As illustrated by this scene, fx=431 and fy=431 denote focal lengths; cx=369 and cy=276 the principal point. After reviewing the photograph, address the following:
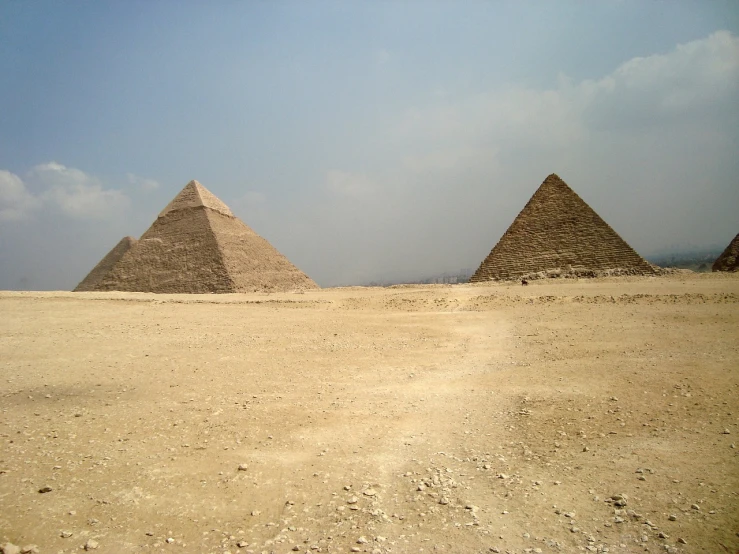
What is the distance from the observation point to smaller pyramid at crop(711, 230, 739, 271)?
25.1 metres

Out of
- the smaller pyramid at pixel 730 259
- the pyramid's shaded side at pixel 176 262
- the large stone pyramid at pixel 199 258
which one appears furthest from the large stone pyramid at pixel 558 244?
the pyramid's shaded side at pixel 176 262

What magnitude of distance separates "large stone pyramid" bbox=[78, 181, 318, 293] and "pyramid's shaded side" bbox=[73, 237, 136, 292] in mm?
8673

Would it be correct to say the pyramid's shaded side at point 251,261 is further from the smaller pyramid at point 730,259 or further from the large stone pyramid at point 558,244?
the smaller pyramid at point 730,259

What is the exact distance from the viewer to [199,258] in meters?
30.1

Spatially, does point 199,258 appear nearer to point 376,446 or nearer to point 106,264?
point 106,264

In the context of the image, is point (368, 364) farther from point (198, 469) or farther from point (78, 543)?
point (78, 543)

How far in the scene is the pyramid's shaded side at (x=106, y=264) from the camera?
3978 cm

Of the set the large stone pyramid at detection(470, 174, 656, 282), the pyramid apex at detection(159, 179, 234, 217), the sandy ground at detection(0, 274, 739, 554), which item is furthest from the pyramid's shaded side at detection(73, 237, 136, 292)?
the sandy ground at detection(0, 274, 739, 554)

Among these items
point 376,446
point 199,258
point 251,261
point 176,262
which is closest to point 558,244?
point 251,261

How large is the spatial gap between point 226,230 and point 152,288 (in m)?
6.82

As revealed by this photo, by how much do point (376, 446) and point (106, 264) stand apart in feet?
153

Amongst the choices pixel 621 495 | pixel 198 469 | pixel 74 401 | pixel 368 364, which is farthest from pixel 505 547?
pixel 74 401

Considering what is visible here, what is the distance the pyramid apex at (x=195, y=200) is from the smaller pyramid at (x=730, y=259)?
1384 inches

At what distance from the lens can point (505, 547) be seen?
2305 mm
